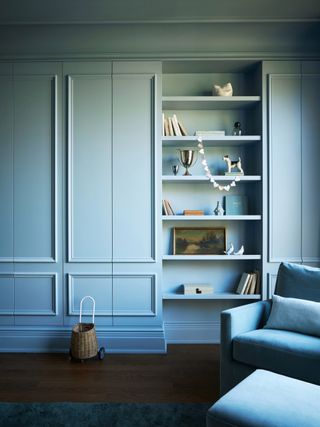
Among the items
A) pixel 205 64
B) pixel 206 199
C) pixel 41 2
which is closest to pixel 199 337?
pixel 206 199

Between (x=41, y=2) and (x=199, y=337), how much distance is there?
335 centimetres

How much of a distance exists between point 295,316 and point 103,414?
1.38 meters

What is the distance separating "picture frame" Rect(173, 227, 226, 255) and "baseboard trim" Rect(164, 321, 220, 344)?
735 mm

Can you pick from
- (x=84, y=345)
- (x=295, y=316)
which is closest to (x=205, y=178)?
(x=295, y=316)

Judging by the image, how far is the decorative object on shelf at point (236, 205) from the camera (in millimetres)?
3299

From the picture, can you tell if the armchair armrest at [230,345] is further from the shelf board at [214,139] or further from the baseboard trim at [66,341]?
the shelf board at [214,139]

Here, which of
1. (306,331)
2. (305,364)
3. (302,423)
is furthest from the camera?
(306,331)

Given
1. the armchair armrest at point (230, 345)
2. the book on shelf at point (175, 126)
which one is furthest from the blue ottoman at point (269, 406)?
the book on shelf at point (175, 126)

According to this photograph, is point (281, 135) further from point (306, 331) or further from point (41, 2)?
point (41, 2)

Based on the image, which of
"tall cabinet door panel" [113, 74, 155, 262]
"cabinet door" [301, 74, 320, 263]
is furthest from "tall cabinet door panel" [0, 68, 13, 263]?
"cabinet door" [301, 74, 320, 263]

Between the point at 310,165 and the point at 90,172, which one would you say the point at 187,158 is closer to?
the point at 90,172

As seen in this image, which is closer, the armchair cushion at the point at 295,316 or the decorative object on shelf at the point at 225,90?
the armchair cushion at the point at 295,316

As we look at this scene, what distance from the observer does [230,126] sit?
3.40 metres

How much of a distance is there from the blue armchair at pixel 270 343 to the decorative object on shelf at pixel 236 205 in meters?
0.91
